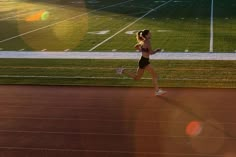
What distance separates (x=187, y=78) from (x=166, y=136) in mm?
4440

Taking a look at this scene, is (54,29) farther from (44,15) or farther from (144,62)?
(144,62)

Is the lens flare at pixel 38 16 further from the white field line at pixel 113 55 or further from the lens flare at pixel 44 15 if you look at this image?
the white field line at pixel 113 55

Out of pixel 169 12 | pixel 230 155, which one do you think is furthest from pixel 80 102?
pixel 169 12

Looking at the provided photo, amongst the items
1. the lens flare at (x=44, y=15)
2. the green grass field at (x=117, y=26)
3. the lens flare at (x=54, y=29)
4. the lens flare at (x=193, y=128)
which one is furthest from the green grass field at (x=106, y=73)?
the lens flare at (x=44, y=15)

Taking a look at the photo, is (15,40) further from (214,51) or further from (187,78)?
(187,78)

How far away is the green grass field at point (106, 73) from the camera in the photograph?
40.6 feet

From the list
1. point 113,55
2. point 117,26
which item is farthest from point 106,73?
point 117,26

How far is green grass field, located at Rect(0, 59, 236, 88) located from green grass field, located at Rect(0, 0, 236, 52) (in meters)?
2.53

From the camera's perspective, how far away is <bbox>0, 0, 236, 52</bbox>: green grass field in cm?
1856

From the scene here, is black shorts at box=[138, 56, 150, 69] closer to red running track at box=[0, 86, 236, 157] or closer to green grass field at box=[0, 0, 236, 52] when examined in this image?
red running track at box=[0, 86, 236, 157]

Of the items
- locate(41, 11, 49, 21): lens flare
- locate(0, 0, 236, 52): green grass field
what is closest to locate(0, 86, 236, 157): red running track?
locate(0, 0, 236, 52): green grass field

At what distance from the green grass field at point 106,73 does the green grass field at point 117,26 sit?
8.29ft

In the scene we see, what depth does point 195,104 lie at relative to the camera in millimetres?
10398

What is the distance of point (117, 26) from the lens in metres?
24.3
